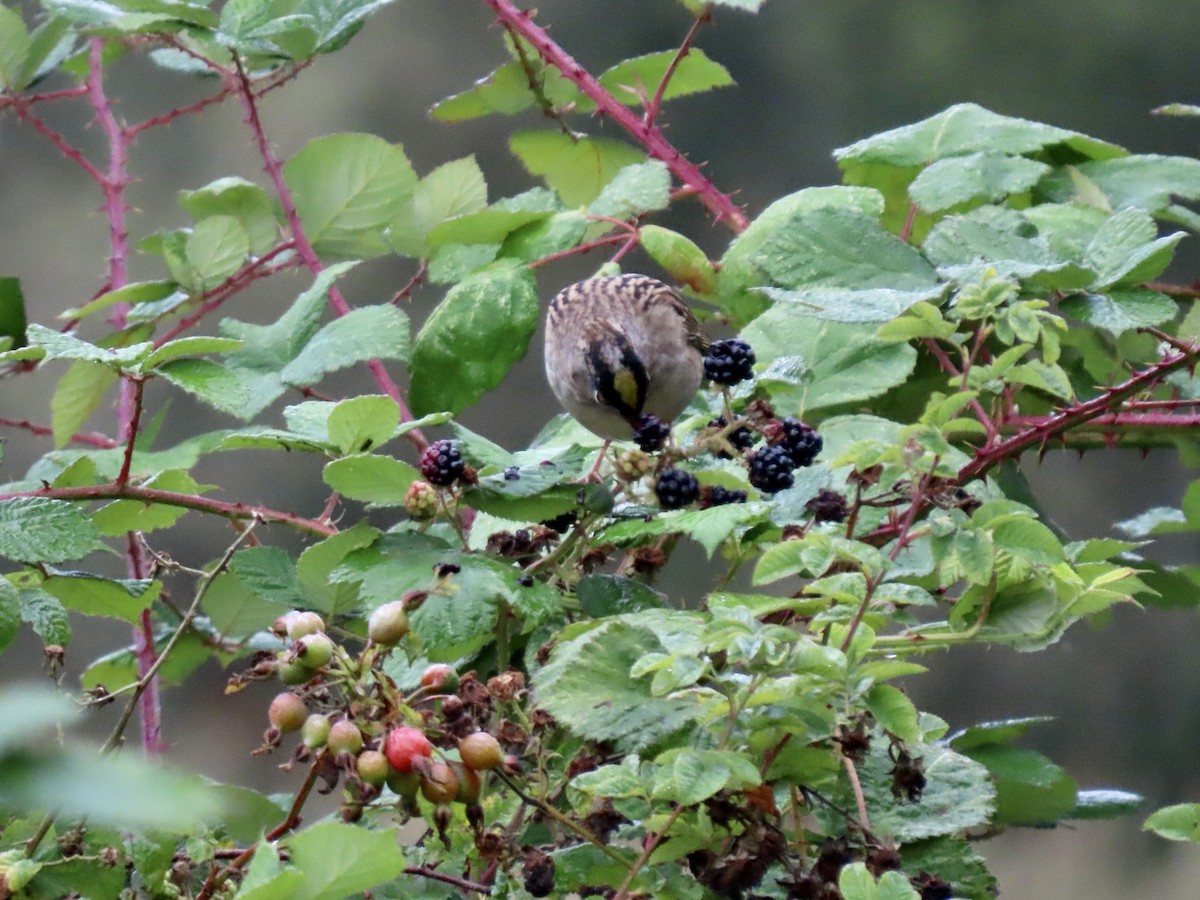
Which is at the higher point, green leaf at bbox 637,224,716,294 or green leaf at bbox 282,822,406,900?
green leaf at bbox 637,224,716,294

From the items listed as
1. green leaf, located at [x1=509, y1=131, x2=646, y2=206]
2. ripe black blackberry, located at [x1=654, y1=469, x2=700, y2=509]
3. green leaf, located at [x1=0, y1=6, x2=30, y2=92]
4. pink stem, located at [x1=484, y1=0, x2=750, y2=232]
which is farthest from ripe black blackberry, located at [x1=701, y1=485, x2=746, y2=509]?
green leaf, located at [x1=0, y1=6, x2=30, y2=92]

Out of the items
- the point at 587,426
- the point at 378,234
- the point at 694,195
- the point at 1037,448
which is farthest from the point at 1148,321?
the point at 378,234

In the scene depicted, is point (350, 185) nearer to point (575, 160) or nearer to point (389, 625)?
point (575, 160)

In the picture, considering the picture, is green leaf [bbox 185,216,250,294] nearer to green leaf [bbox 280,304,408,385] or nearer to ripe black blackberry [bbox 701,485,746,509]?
green leaf [bbox 280,304,408,385]

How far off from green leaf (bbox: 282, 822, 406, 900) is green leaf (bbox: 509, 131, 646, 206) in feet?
4.09

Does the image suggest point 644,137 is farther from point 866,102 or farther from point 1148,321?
point 866,102

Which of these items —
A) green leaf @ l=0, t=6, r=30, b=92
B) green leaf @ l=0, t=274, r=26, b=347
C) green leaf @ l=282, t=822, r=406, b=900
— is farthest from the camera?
green leaf @ l=0, t=6, r=30, b=92

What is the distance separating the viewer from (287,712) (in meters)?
0.71

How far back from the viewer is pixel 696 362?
2082 millimetres

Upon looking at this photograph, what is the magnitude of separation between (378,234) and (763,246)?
0.55 m

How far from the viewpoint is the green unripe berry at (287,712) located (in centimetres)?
71

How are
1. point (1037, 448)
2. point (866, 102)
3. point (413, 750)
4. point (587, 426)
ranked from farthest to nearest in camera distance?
point (866, 102)
point (587, 426)
point (1037, 448)
point (413, 750)

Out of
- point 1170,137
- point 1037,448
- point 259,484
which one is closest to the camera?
point 1037,448

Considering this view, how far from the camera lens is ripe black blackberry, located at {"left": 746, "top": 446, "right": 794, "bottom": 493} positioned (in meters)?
0.96
